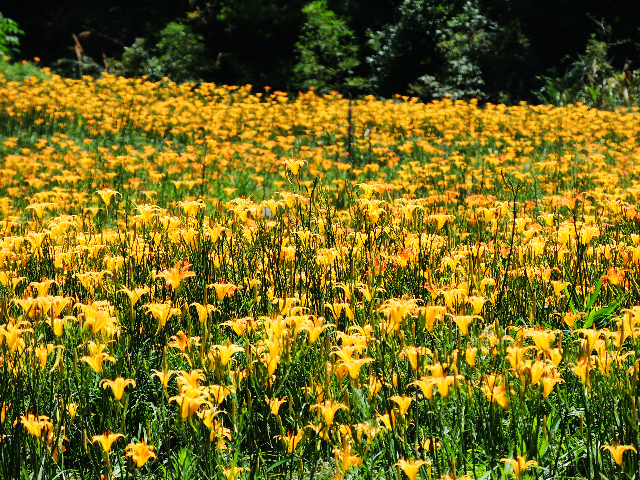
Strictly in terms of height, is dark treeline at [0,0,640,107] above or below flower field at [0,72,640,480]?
above

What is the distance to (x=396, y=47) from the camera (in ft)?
58.9

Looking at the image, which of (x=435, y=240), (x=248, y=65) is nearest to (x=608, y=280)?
(x=435, y=240)

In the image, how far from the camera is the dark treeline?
56.1 ft

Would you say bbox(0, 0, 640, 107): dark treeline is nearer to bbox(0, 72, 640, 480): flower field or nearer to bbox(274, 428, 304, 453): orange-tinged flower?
bbox(0, 72, 640, 480): flower field

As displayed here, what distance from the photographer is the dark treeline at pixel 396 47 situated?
17.1 metres

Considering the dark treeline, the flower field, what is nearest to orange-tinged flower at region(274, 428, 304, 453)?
the flower field

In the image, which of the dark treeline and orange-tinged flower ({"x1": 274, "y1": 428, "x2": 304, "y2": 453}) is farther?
the dark treeline

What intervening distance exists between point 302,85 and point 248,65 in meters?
2.72

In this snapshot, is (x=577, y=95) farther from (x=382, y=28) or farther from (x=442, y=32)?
(x=382, y=28)

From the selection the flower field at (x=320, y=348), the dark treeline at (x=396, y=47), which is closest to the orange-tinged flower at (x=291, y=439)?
the flower field at (x=320, y=348)

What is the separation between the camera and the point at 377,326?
2475mm

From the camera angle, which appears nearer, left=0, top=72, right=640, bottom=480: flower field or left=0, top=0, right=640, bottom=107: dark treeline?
left=0, top=72, right=640, bottom=480: flower field

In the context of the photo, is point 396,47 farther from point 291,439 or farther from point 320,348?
point 291,439

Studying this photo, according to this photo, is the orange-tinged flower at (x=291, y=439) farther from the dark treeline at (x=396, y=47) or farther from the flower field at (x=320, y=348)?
the dark treeline at (x=396, y=47)
